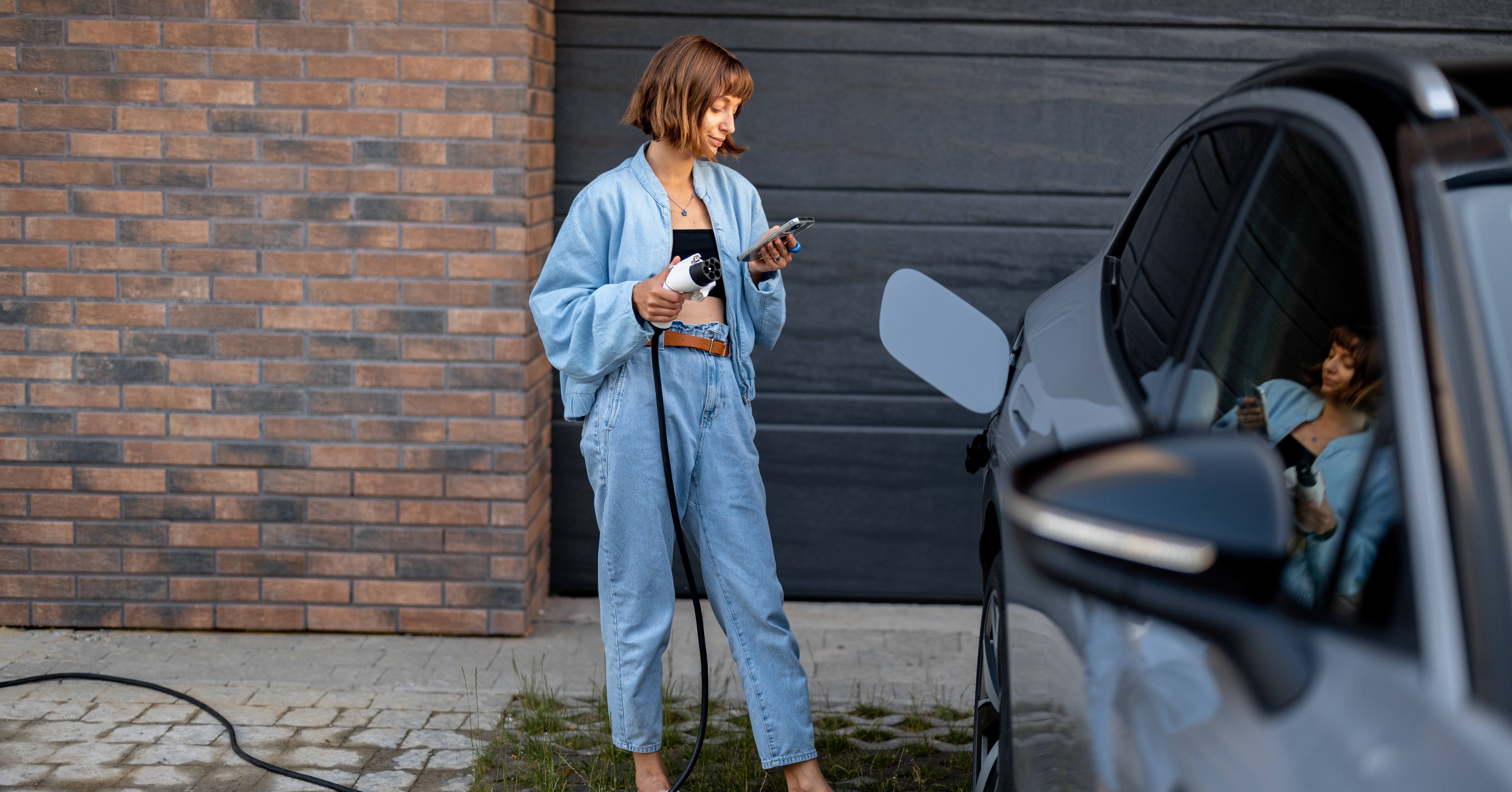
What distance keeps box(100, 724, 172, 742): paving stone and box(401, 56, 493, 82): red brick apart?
2.20 metres

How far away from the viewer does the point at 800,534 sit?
511cm

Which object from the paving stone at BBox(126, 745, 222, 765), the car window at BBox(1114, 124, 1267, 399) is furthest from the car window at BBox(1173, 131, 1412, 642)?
the paving stone at BBox(126, 745, 222, 765)

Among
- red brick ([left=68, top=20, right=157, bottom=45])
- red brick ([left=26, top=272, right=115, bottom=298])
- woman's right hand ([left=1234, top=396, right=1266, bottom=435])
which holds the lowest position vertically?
woman's right hand ([left=1234, top=396, right=1266, bottom=435])

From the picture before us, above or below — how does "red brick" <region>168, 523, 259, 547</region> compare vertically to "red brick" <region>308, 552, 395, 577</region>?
above

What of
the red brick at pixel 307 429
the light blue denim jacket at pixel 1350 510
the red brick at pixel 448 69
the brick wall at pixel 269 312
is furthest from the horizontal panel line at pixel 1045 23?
the light blue denim jacket at pixel 1350 510

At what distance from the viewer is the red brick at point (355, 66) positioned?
437cm

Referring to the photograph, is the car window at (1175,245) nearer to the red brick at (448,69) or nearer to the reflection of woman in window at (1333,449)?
the reflection of woman in window at (1333,449)

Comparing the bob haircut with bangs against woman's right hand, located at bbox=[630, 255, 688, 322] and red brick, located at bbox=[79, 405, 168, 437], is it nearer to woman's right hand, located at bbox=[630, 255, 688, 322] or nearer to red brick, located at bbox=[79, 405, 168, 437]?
woman's right hand, located at bbox=[630, 255, 688, 322]

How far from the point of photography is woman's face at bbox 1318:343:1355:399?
1413 millimetres

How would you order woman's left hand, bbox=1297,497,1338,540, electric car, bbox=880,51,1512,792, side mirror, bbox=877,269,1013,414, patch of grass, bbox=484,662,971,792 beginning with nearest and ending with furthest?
electric car, bbox=880,51,1512,792 < woman's left hand, bbox=1297,497,1338,540 < side mirror, bbox=877,269,1013,414 < patch of grass, bbox=484,662,971,792

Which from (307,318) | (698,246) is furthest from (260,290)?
(698,246)

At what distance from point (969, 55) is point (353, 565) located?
116 inches

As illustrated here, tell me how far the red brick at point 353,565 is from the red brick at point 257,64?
1.66 m

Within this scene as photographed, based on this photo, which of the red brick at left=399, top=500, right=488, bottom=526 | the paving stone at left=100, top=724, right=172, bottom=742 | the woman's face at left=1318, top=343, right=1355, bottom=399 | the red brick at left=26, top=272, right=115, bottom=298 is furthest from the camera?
the red brick at left=399, top=500, right=488, bottom=526
